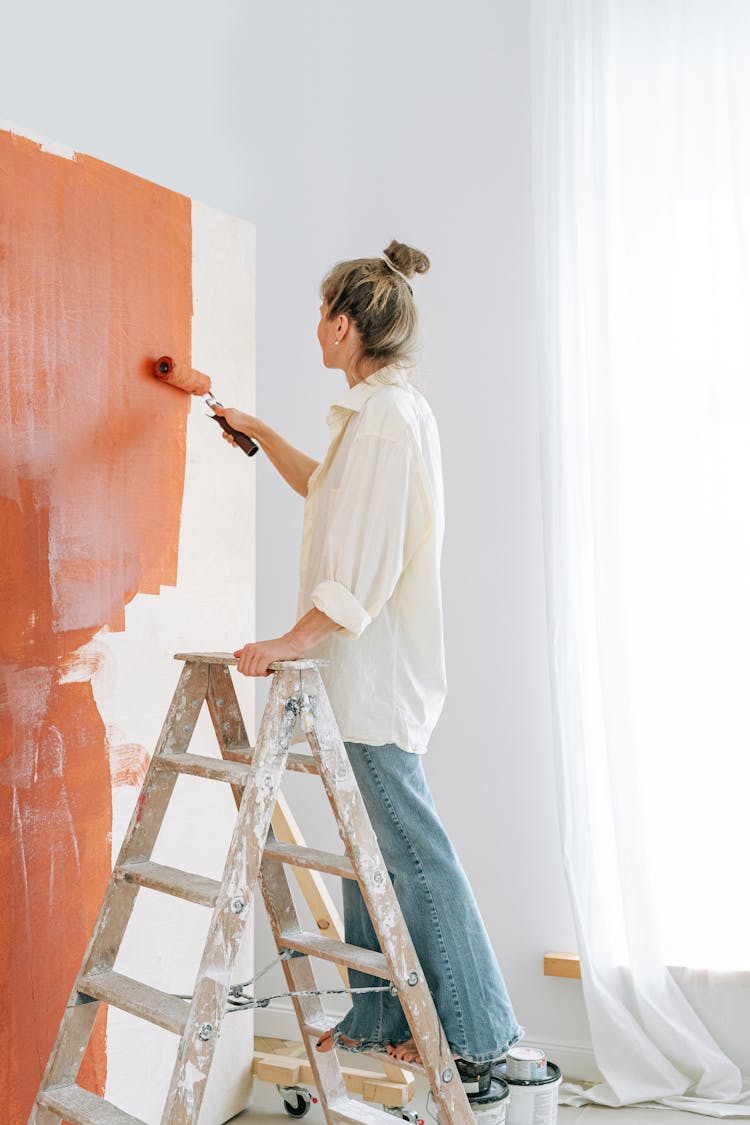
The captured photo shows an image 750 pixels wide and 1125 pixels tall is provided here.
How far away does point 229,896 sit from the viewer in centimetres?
146

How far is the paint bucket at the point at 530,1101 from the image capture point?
1.96 m

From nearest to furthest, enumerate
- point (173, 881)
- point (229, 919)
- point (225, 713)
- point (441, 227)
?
point (229, 919) < point (173, 881) < point (225, 713) < point (441, 227)

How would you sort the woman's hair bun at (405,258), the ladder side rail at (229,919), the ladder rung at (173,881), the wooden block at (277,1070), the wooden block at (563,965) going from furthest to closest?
1. the wooden block at (563,965)
2. the wooden block at (277,1070)
3. the woman's hair bun at (405,258)
4. the ladder rung at (173,881)
5. the ladder side rail at (229,919)

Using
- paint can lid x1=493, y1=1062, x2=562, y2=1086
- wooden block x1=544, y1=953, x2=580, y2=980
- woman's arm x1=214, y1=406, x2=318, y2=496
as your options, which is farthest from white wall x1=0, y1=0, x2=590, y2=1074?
woman's arm x1=214, y1=406, x2=318, y2=496

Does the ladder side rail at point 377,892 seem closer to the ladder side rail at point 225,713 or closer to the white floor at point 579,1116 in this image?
the ladder side rail at point 225,713

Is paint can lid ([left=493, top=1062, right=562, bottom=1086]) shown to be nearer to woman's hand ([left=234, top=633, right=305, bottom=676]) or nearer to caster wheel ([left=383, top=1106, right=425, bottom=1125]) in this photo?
caster wheel ([left=383, top=1106, right=425, bottom=1125])

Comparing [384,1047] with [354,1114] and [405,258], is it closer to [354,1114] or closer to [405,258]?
[354,1114]

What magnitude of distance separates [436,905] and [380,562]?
56cm

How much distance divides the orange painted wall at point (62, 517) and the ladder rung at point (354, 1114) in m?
0.42

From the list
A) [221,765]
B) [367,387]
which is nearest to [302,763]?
[221,765]

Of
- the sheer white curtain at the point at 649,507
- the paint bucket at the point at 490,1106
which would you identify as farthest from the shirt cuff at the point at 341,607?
the sheer white curtain at the point at 649,507

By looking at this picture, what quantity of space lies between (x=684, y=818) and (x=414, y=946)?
89 cm

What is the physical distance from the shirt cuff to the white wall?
1074mm

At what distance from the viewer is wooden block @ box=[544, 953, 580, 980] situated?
97.3 inches
